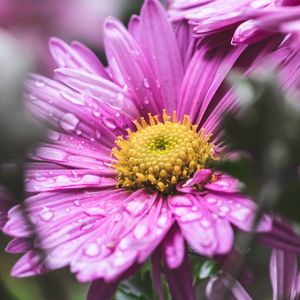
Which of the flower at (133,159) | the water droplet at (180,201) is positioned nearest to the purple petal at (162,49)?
the flower at (133,159)

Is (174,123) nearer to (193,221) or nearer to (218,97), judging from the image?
(218,97)

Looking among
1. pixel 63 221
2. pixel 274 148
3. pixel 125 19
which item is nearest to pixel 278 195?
pixel 274 148

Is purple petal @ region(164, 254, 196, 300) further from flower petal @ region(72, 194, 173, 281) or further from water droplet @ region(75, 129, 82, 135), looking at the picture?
water droplet @ region(75, 129, 82, 135)

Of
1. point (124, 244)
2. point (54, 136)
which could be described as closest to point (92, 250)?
point (124, 244)

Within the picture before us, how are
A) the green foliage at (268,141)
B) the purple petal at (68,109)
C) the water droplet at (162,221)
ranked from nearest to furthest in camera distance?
1. the green foliage at (268,141)
2. the water droplet at (162,221)
3. the purple petal at (68,109)

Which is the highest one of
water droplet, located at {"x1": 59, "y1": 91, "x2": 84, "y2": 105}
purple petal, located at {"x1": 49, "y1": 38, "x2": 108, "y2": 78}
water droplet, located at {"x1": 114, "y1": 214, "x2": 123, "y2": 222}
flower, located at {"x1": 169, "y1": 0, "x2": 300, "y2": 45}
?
flower, located at {"x1": 169, "y1": 0, "x2": 300, "y2": 45}

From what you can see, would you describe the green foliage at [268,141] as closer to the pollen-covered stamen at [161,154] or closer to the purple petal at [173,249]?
the purple petal at [173,249]

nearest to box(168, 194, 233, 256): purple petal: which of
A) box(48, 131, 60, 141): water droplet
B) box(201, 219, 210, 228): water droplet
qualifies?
box(201, 219, 210, 228): water droplet
